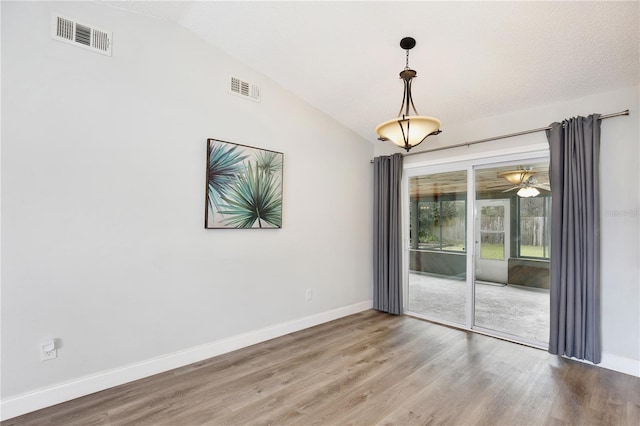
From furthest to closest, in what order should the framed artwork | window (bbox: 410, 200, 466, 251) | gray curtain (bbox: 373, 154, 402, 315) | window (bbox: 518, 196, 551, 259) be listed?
gray curtain (bbox: 373, 154, 402, 315)
window (bbox: 410, 200, 466, 251)
window (bbox: 518, 196, 551, 259)
the framed artwork

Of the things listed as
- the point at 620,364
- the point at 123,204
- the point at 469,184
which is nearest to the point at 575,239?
the point at 620,364

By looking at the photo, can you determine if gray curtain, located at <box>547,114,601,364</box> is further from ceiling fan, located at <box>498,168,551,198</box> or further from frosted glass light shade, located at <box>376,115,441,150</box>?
frosted glass light shade, located at <box>376,115,441,150</box>

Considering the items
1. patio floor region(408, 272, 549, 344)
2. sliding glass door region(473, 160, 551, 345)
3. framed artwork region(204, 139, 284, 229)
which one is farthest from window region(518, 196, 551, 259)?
framed artwork region(204, 139, 284, 229)

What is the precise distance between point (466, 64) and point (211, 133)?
101 inches

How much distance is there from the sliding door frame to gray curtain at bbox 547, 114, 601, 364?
0.32 meters

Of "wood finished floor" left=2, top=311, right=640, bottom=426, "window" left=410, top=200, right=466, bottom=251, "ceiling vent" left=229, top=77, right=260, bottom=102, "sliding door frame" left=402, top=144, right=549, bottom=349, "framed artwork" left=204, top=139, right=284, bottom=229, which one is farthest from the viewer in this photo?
"window" left=410, top=200, right=466, bottom=251

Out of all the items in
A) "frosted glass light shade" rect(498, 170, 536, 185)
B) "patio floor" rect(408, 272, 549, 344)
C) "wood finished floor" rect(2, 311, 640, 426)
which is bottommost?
"wood finished floor" rect(2, 311, 640, 426)

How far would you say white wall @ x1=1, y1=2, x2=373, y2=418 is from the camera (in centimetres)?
221

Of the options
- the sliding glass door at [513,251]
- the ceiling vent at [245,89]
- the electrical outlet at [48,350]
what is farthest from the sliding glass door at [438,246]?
the electrical outlet at [48,350]

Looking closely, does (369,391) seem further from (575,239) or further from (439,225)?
(439,225)

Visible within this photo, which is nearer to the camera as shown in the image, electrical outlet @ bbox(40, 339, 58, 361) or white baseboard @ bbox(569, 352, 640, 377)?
electrical outlet @ bbox(40, 339, 58, 361)

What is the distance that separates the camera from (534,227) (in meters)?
3.56

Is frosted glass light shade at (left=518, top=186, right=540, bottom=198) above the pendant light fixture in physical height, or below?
below

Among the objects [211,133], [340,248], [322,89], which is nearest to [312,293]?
[340,248]
